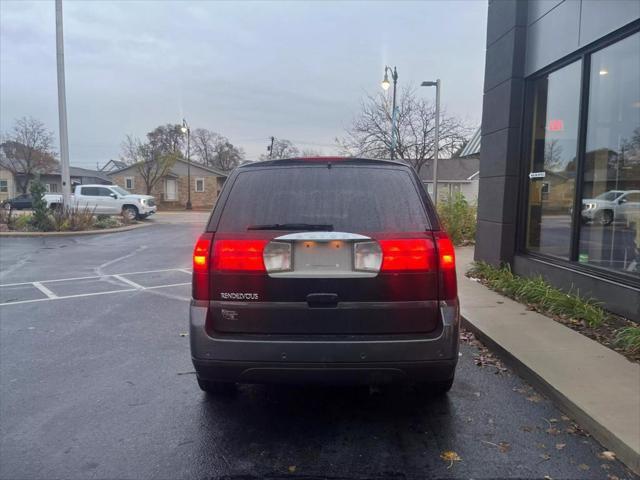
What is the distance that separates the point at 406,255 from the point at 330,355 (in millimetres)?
748

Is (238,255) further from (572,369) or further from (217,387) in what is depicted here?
(572,369)

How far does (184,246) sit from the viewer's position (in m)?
14.6

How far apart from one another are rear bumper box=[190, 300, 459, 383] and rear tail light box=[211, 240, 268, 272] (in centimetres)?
29

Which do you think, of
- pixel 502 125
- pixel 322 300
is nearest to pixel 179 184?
pixel 502 125

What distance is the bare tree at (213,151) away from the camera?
7894cm

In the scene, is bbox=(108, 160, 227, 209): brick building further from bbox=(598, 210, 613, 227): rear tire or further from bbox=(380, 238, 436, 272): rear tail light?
bbox=(380, 238, 436, 272): rear tail light

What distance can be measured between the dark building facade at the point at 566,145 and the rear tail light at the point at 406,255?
144 inches

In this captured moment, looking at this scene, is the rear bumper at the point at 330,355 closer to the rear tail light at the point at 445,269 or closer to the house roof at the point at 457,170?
the rear tail light at the point at 445,269

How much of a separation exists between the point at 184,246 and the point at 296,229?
12.5 metres

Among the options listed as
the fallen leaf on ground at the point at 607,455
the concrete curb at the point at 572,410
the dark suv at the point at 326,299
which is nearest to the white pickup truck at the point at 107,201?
the concrete curb at the point at 572,410

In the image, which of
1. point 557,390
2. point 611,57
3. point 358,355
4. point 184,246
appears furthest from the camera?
point 184,246

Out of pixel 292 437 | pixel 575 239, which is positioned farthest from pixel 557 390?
pixel 575 239

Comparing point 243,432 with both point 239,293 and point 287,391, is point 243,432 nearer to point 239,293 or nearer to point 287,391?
point 287,391

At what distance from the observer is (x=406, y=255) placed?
9.18 feet
